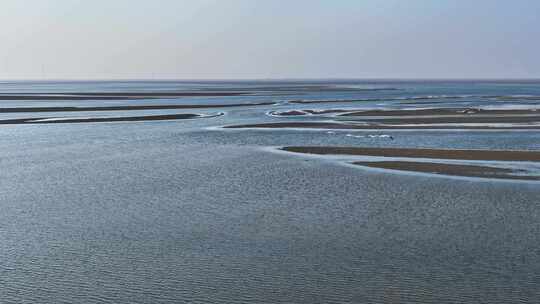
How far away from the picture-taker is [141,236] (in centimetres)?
1260

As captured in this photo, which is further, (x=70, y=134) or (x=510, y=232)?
(x=70, y=134)

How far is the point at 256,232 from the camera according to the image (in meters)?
12.8

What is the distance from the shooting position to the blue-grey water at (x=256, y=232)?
952 centimetres

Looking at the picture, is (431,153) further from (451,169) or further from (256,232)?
(256,232)

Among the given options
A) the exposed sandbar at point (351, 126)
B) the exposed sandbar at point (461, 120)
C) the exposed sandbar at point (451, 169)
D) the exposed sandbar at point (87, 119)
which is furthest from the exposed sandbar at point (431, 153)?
the exposed sandbar at point (87, 119)

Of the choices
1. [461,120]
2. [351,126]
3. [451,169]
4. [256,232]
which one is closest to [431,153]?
[451,169]

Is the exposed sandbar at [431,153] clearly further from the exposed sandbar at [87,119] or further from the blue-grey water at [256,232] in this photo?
the exposed sandbar at [87,119]

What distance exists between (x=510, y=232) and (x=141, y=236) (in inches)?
280

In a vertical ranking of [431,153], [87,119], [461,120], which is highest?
[431,153]

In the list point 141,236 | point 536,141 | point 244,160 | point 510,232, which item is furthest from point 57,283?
point 536,141

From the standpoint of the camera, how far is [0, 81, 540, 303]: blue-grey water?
31.2 feet

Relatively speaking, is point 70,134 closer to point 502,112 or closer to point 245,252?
point 245,252

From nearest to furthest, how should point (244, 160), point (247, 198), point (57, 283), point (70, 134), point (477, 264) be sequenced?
point (57, 283) < point (477, 264) < point (247, 198) < point (244, 160) < point (70, 134)

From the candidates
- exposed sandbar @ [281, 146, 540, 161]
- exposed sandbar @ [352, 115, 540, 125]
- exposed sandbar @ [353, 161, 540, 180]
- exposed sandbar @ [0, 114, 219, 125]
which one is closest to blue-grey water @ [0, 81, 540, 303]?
exposed sandbar @ [353, 161, 540, 180]
